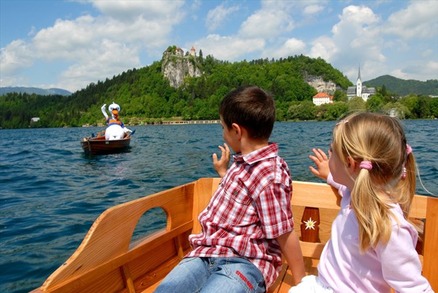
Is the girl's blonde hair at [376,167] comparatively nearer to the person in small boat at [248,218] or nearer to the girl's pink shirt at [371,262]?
the girl's pink shirt at [371,262]

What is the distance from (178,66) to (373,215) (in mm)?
169505

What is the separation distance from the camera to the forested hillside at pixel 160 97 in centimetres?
12338

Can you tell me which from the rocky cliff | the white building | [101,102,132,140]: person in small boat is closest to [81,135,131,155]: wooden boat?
[101,102,132,140]: person in small boat

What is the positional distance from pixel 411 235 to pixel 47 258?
5.13m

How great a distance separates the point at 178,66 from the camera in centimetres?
16662

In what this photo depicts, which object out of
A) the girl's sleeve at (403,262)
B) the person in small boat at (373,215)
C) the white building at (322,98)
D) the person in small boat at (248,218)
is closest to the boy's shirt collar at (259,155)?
the person in small boat at (248,218)

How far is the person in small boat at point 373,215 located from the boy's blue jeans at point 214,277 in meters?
0.27

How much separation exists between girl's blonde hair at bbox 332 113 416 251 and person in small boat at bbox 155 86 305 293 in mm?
516

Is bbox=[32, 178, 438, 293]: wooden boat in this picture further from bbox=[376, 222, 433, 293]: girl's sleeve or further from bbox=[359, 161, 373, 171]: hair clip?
bbox=[359, 161, 373, 171]: hair clip

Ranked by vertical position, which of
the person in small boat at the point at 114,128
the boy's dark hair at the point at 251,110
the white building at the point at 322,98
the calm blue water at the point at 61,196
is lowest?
the calm blue water at the point at 61,196

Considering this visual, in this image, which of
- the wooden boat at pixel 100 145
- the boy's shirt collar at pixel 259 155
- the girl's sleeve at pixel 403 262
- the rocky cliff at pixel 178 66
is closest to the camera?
the girl's sleeve at pixel 403 262

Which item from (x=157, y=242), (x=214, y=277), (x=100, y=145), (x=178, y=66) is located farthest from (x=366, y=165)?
(x=178, y=66)

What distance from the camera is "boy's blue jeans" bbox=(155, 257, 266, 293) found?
6.81ft

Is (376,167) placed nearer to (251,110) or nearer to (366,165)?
(366,165)
